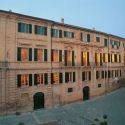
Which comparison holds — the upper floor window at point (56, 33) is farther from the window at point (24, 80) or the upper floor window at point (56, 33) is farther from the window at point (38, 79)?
the window at point (24, 80)

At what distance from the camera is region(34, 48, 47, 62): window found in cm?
3145

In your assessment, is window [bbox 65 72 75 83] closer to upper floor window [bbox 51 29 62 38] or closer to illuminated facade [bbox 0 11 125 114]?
illuminated facade [bbox 0 11 125 114]

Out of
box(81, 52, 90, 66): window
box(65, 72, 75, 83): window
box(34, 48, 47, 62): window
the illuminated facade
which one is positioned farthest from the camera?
box(81, 52, 90, 66): window

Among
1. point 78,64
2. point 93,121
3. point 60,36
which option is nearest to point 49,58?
point 60,36

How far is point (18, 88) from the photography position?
29250 millimetres

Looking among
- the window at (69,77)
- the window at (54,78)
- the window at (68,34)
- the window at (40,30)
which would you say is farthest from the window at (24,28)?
the window at (69,77)

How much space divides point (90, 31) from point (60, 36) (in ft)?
27.8

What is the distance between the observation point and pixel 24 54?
98.8 ft

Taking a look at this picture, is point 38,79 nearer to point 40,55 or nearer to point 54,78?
point 54,78

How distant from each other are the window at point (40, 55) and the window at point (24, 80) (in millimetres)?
3033

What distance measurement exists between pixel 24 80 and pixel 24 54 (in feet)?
12.5

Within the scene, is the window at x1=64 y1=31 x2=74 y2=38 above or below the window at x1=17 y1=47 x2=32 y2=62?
above

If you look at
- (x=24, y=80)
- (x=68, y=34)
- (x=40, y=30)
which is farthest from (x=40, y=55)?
(x=68, y=34)

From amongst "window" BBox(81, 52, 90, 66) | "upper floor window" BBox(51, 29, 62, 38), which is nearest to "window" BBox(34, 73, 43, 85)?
"upper floor window" BBox(51, 29, 62, 38)
